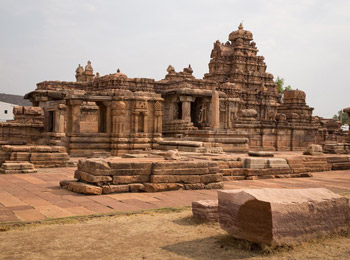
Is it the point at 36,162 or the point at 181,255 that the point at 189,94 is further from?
the point at 181,255

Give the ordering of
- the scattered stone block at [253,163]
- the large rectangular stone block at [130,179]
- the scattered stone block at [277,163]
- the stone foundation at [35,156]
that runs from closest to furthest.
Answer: the large rectangular stone block at [130,179]
the scattered stone block at [253,163]
the scattered stone block at [277,163]
the stone foundation at [35,156]

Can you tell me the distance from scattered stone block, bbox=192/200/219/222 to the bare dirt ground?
0.11 m

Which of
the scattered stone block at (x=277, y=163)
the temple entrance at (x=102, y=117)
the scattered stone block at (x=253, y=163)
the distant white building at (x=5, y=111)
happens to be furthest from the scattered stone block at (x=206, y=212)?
the distant white building at (x=5, y=111)

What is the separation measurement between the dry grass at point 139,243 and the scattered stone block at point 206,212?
11 centimetres

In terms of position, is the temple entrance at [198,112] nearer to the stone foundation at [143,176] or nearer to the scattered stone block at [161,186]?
the stone foundation at [143,176]

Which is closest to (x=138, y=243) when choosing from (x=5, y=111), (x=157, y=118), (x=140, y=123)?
(x=140, y=123)

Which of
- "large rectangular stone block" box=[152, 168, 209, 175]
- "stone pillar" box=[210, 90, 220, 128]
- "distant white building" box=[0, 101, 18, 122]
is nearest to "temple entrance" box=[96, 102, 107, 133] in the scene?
"stone pillar" box=[210, 90, 220, 128]

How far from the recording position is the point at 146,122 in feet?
59.7

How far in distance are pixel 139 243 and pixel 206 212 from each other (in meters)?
1.27

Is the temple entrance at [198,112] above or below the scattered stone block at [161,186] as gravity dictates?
above

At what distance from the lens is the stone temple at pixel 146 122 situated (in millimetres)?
16969

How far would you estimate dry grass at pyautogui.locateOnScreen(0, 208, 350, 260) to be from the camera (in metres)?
4.08

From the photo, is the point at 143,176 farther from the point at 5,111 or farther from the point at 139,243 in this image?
the point at 5,111

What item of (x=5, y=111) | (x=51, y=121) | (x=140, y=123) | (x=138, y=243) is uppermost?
(x=5, y=111)
